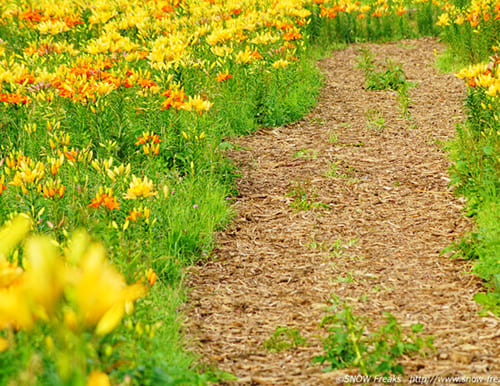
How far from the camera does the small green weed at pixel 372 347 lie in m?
2.67

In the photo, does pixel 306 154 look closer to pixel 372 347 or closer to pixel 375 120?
pixel 375 120

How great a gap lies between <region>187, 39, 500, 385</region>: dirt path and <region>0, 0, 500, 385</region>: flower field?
22 centimetres

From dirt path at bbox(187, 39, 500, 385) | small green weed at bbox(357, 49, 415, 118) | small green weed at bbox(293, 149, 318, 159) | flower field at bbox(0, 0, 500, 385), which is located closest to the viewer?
flower field at bbox(0, 0, 500, 385)

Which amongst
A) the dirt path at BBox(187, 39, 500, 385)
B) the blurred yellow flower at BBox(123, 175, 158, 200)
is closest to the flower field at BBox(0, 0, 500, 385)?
the blurred yellow flower at BBox(123, 175, 158, 200)

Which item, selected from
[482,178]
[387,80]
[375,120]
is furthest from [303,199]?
[387,80]

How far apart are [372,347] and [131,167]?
8.57 ft

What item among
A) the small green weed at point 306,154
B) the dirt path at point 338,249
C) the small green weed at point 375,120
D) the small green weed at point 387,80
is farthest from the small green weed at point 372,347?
the small green weed at point 387,80

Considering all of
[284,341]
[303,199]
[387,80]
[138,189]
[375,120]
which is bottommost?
[284,341]

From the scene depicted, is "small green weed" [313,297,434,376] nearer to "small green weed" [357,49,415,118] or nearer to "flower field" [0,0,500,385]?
"flower field" [0,0,500,385]

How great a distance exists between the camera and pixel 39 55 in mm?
6422

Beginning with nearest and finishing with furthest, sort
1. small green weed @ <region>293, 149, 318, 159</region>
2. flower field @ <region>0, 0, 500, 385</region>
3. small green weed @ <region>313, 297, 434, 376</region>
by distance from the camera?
flower field @ <region>0, 0, 500, 385</region> → small green weed @ <region>313, 297, 434, 376</region> → small green weed @ <region>293, 149, 318, 159</region>

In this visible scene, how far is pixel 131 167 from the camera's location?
4.71m

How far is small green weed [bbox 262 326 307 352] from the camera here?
3.04m

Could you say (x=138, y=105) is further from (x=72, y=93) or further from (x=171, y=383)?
Result: (x=171, y=383)
